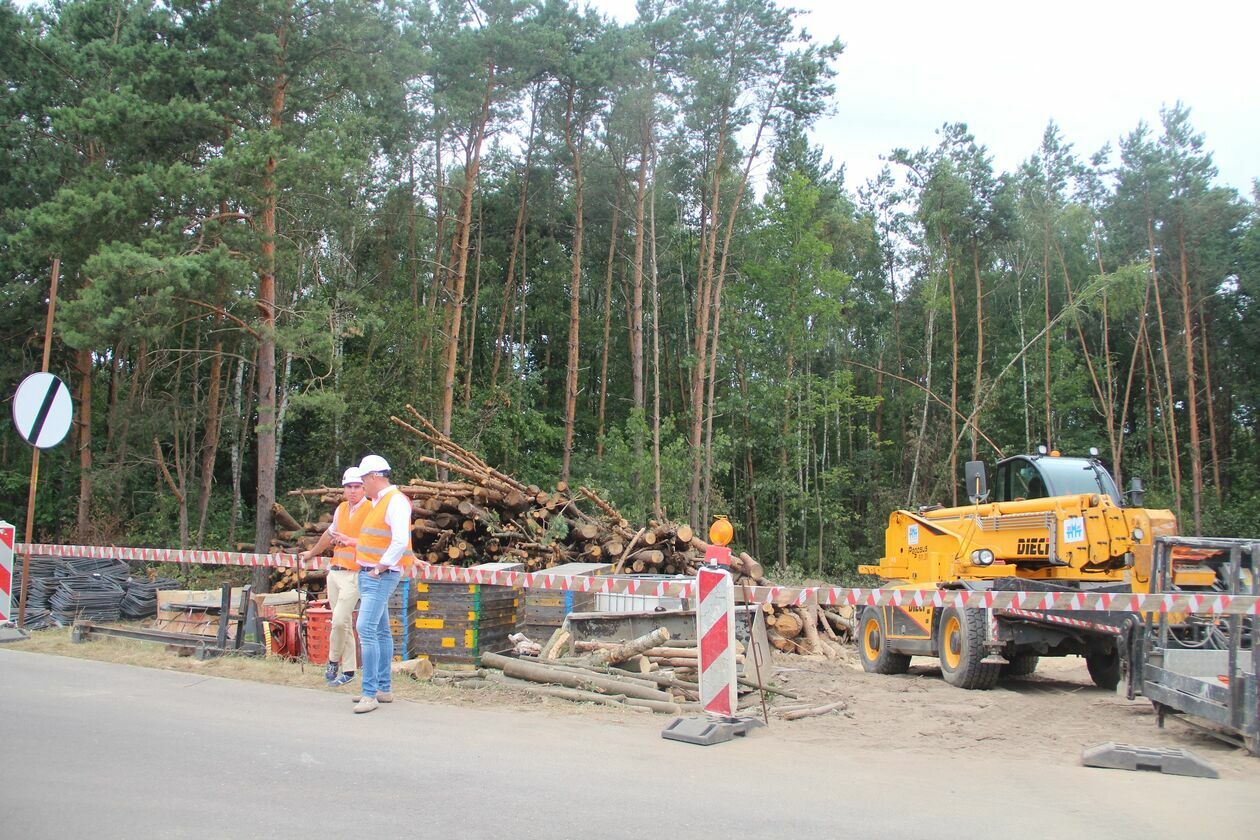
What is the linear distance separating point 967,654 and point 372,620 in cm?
746

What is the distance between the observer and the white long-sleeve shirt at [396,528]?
24.5 ft

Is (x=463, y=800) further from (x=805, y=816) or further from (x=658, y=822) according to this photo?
(x=805, y=816)

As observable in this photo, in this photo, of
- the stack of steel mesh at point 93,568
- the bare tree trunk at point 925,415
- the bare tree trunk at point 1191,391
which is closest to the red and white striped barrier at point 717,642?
the stack of steel mesh at point 93,568

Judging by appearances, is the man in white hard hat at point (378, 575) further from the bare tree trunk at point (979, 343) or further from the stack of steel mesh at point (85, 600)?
the bare tree trunk at point (979, 343)

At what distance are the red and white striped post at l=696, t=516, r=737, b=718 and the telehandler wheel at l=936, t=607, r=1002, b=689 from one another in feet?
16.6

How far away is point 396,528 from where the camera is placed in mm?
7613

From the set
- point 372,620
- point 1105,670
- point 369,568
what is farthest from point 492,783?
point 1105,670

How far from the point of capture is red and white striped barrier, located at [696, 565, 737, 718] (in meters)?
7.36

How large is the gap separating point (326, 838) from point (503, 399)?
30934 millimetres

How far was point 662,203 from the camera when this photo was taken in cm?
3888

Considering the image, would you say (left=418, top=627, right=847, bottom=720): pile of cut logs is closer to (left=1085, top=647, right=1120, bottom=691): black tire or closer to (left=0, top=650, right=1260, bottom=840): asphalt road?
(left=0, top=650, right=1260, bottom=840): asphalt road

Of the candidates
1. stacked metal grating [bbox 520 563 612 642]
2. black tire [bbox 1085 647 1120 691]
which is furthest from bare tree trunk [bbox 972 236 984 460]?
stacked metal grating [bbox 520 563 612 642]

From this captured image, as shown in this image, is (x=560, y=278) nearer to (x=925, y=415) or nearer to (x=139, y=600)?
(x=925, y=415)

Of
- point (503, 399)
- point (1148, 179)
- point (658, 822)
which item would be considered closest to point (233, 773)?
point (658, 822)
